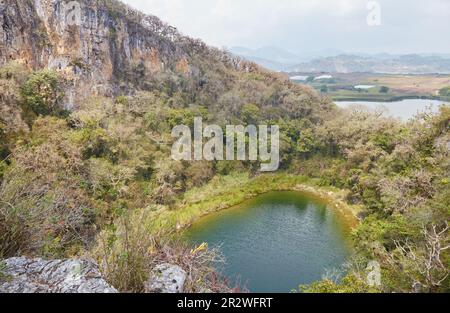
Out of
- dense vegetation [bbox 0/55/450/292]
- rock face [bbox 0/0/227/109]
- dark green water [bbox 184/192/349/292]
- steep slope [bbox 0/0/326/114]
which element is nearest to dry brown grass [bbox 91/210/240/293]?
dense vegetation [bbox 0/55/450/292]

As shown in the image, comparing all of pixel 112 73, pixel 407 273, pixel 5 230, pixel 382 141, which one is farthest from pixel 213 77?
pixel 5 230

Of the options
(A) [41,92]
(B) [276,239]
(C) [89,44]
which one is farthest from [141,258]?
(C) [89,44]

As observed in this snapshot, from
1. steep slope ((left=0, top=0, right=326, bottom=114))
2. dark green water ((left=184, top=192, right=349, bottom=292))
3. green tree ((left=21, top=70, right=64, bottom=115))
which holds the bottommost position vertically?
dark green water ((left=184, top=192, right=349, bottom=292))

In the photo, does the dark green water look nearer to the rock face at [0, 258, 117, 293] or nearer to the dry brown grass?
the dry brown grass

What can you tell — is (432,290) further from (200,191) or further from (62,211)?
(200,191)

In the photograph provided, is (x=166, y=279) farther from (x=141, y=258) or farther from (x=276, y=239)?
(x=276, y=239)

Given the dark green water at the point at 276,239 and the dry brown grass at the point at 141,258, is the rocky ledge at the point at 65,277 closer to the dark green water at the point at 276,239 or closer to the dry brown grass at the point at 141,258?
the dry brown grass at the point at 141,258

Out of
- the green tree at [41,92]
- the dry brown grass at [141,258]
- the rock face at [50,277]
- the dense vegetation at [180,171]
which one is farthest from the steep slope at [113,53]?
the dry brown grass at [141,258]
